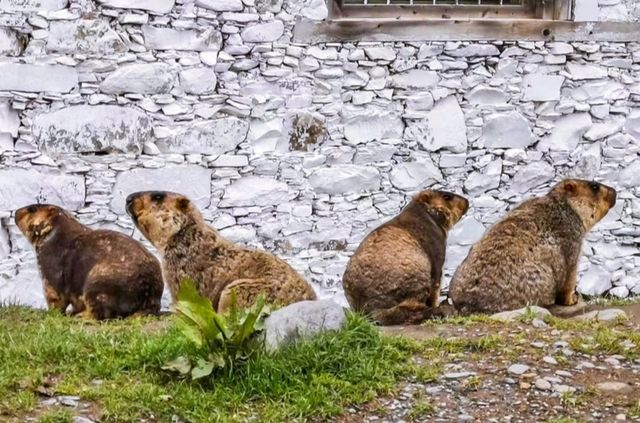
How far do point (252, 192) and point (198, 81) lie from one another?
1.04 m

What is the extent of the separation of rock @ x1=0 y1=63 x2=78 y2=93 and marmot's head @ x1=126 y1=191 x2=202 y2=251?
1113 mm

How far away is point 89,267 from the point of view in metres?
8.61

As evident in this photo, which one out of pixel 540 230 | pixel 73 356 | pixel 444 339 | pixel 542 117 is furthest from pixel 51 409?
pixel 542 117

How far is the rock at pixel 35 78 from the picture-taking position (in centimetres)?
898

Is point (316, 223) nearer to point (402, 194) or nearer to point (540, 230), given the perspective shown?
point (402, 194)

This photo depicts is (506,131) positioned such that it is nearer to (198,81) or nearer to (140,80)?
(198,81)

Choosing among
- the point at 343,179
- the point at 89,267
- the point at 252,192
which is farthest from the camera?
the point at 343,179

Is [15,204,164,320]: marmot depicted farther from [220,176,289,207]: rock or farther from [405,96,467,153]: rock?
[405,96,467,153]: rock

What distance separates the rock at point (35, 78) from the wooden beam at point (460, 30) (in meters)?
1.96

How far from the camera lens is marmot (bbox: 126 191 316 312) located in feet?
26.6

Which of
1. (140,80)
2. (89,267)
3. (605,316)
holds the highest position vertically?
(140,80)

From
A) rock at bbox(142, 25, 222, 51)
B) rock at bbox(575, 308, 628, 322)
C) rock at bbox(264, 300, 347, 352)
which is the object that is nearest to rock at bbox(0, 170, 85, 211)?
rock at bbox(142, 25, 222, 51)

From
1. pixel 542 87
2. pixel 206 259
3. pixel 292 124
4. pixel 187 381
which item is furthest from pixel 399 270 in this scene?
pixel 542 87

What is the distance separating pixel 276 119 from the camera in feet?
31.6
